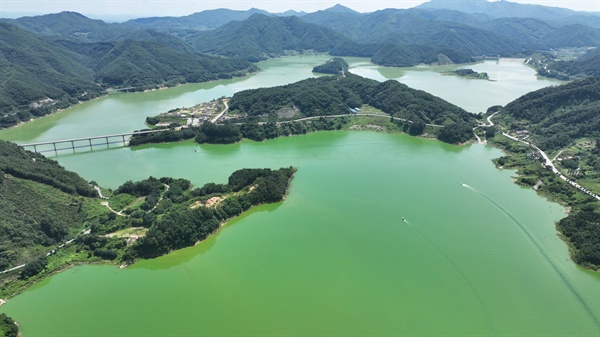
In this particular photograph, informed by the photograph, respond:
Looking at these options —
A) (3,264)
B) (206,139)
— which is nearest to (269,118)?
(206,139)

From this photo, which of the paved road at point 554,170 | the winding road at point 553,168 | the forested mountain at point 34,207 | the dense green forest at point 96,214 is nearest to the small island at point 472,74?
the winding road at point 553,168

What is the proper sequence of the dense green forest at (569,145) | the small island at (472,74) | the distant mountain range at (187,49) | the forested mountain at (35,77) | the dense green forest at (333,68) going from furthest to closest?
the dense green forest at (333,68) < the small island at (472,74) < the distant mountain range at (187,49) < the forested mountain at (35,77) < the dense green forest at (569,145)

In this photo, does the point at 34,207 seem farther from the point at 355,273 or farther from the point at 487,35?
the point at 487,35

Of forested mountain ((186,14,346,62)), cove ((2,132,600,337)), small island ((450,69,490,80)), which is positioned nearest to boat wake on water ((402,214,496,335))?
cove ((2,132,600,337))

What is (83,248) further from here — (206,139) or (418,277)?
(206,139)

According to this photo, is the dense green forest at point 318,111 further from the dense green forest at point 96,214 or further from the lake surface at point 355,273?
the dense green forest at point 96,214

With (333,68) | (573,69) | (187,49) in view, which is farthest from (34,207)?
(187,49)

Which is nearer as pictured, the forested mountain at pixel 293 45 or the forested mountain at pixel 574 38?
the forested mountain at pixel 293 45

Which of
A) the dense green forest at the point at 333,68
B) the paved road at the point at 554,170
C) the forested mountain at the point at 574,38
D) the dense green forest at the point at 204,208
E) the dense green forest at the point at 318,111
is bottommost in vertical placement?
the paved road at the point at 554,170
